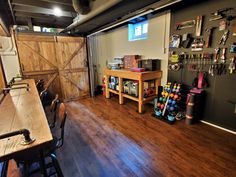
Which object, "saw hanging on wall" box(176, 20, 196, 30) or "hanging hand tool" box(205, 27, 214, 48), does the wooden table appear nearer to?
"hanging hand tool" box(205, 27, 214, 48)

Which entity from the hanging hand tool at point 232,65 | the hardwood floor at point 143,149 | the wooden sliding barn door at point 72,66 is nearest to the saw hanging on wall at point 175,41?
the hanging hand tool at point 232,65

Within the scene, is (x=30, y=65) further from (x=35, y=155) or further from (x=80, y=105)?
(x=35, y=155)

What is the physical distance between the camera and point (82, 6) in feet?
9.16

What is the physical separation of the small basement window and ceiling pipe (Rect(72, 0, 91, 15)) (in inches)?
63.9

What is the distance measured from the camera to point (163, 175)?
1.67 meters

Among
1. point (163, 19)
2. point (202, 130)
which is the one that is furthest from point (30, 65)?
point (202, 130)

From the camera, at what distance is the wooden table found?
892 millimetres

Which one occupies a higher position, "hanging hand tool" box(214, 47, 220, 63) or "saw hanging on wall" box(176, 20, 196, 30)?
"saw hanging on wall" box(176, 20, 196, 30)

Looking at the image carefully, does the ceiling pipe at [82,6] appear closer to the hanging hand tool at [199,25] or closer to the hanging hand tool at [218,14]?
the hanging hand tool at [199,25]

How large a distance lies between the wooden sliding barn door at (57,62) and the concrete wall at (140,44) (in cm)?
99

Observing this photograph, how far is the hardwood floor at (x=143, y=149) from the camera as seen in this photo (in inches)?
69.3

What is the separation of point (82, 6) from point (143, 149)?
294cm

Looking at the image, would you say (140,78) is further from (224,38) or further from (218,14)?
(218,14)

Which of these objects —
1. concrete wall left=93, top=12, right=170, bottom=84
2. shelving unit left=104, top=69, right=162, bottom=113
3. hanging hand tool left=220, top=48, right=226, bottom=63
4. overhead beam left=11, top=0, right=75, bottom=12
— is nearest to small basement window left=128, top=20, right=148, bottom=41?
concrete wall left=93, top=12, right=170, bottom=84
